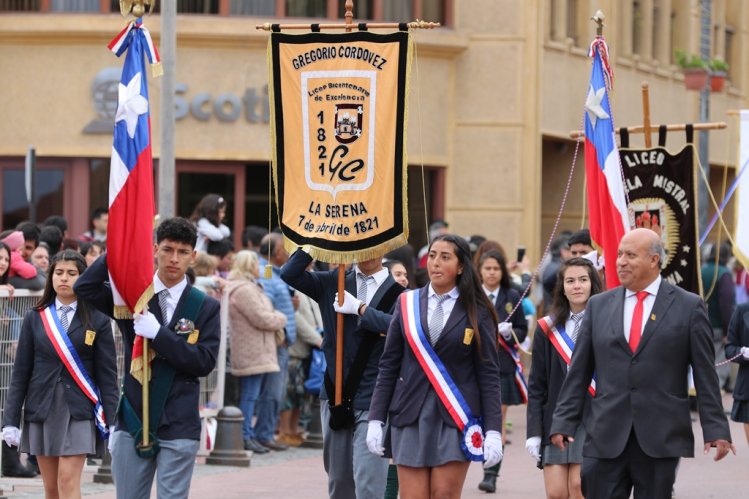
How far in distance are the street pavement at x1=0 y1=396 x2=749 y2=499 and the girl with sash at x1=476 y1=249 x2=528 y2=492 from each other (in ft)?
2.57

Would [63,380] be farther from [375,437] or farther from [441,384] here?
[441,384]

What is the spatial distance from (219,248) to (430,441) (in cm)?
877

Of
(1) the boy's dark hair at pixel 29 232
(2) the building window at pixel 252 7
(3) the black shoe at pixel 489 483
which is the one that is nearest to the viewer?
(3) the black shoe at pixel 489 483

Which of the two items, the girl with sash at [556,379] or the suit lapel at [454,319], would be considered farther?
the girl with sash at [556,379]

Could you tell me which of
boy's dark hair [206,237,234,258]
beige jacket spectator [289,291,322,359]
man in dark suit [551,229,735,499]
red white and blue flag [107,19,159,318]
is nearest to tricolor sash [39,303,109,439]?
red white and blue flag [107,19,159,318]

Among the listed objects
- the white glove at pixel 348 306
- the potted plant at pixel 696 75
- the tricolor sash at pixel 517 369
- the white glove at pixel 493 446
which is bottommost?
the tricolor sash at pixel 517 369

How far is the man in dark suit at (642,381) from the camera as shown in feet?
28.6

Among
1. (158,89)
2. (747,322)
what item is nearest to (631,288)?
(747,322)

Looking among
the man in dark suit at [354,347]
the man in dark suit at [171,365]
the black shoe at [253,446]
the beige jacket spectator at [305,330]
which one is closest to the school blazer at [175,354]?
the man in dark suit at [171,365]

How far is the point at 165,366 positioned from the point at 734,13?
104ft

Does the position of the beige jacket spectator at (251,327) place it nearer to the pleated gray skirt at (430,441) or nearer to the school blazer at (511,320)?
the school blazer at (511,320)

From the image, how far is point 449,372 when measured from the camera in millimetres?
9180

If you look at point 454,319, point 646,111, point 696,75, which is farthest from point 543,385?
point 696,75

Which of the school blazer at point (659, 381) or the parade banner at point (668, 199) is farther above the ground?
the parade banner at point (668, 199)
